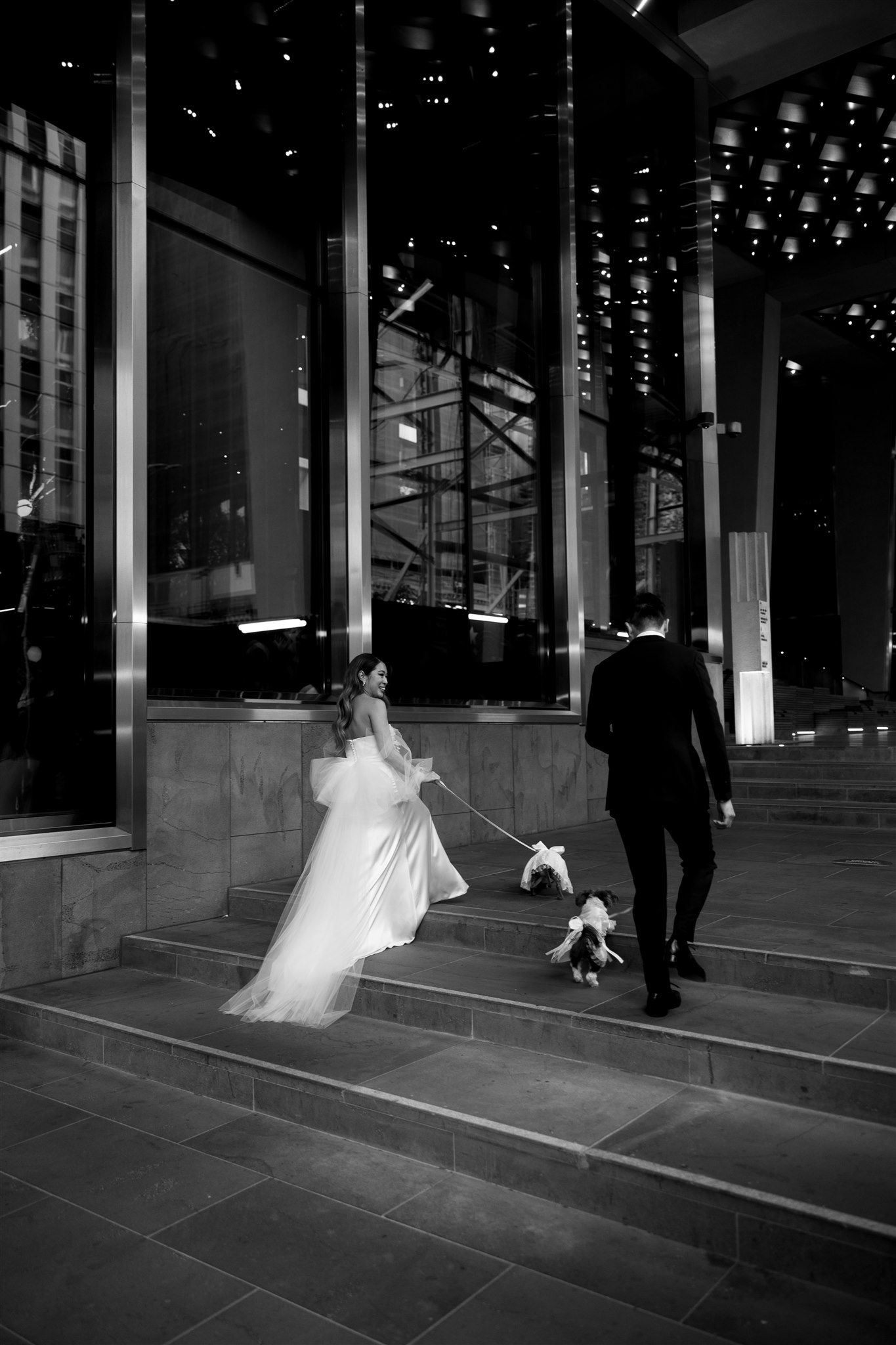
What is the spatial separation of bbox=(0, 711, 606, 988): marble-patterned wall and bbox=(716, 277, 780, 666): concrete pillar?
12488mm

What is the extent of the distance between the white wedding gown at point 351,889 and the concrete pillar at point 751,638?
9.54 meters

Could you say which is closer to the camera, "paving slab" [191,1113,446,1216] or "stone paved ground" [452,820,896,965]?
"paving slab" [191,1113,446,1216]

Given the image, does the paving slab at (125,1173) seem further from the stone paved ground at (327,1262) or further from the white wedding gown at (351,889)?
the white wedding gown at (351,889)

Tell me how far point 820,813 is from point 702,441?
6287 mm

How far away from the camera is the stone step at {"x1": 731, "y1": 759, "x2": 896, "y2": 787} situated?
1105 centimetres

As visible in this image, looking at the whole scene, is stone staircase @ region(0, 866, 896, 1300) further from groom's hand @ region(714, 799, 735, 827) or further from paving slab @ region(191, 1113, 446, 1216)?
groom's hand @ region(714, 799, 735, 827)

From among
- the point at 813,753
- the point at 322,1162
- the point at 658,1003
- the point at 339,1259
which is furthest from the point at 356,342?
the point at 339,1259

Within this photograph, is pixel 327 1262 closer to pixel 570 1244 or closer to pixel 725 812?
pixel 570 1244

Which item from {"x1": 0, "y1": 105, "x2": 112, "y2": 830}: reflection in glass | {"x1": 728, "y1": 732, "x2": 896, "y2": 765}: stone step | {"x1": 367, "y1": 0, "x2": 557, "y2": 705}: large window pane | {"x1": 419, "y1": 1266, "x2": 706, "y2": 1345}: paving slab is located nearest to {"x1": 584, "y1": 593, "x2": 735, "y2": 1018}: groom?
{"x1": 419, "y1": 1266, "x2": 706, "y2": 1345}: paving slab

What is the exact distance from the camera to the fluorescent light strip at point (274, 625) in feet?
29.7

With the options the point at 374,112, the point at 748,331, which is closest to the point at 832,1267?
the point at 374,112

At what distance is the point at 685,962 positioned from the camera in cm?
491

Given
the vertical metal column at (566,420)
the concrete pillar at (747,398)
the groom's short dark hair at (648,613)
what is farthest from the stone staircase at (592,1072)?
the concrete pillar at (747,398)

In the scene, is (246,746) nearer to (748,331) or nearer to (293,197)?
(293,197)
